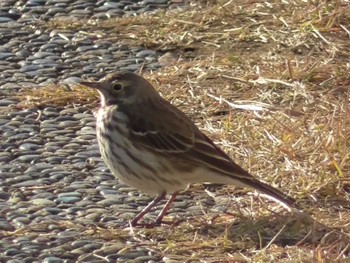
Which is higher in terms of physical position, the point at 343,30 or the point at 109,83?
the point at 109,83

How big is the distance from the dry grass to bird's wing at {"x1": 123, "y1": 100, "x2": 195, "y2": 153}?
494 millimetres

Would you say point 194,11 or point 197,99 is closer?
point 197,99

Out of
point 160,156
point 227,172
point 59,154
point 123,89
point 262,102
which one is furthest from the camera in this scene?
point 262,102

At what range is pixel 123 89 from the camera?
848cm

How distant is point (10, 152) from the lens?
920 cm

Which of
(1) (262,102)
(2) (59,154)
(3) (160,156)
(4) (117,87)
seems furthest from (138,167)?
(1) (262,102)

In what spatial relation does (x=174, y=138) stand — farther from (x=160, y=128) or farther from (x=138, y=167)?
(x=138, y=167)

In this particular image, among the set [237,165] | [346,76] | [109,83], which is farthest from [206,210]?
[346,76]

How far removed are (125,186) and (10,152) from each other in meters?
0.94

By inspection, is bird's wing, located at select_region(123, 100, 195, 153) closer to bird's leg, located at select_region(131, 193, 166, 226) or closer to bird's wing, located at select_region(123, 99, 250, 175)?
bird's wing, located at select_region(123, 99, 250, 175)

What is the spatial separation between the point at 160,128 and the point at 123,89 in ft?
1.31

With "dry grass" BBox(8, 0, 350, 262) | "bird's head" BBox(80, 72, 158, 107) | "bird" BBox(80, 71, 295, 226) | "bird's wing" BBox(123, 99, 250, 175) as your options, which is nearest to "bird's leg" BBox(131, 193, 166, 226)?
"bird" BBox(80, 71, 295, 226)

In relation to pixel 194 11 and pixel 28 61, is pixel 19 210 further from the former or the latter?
pixel 194 11

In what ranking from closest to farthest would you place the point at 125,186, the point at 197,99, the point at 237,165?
1. the point at 237,165
2. the point at 125,186
3. the point at 197,99
